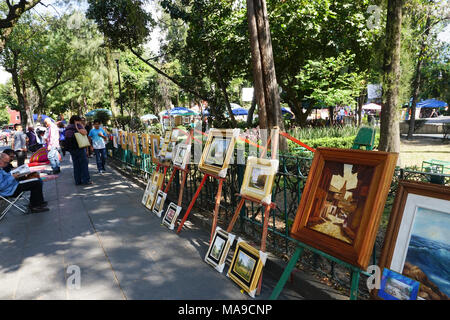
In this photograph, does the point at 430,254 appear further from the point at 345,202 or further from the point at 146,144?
the point at 146,144

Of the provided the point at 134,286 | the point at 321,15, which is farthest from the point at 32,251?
the point at 321,15

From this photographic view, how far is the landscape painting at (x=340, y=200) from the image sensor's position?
2.13m

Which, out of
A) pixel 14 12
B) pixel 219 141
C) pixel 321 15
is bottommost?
pixel 219 141

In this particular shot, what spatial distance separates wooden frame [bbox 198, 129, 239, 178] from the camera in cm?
372

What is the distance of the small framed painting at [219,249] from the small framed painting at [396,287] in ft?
5.77

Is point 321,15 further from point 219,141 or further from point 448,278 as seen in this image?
point 448,278

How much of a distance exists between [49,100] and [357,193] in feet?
137

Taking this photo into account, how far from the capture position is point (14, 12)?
30.9ft

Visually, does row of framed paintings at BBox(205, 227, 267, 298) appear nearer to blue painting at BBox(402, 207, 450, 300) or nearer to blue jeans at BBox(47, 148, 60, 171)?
blue painting at BBox(402, 207, 450, 300)

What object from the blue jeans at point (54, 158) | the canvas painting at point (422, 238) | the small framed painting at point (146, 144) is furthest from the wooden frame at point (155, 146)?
the canvas painting at point (422, 238)

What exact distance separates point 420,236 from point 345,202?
52cm

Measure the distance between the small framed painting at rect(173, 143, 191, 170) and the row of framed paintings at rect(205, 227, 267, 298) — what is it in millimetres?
1584

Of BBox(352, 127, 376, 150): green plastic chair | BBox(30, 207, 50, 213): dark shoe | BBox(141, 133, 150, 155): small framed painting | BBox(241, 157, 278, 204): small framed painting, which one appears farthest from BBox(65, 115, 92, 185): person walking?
BBox(352, 127, 376, 150): green plastic chair
